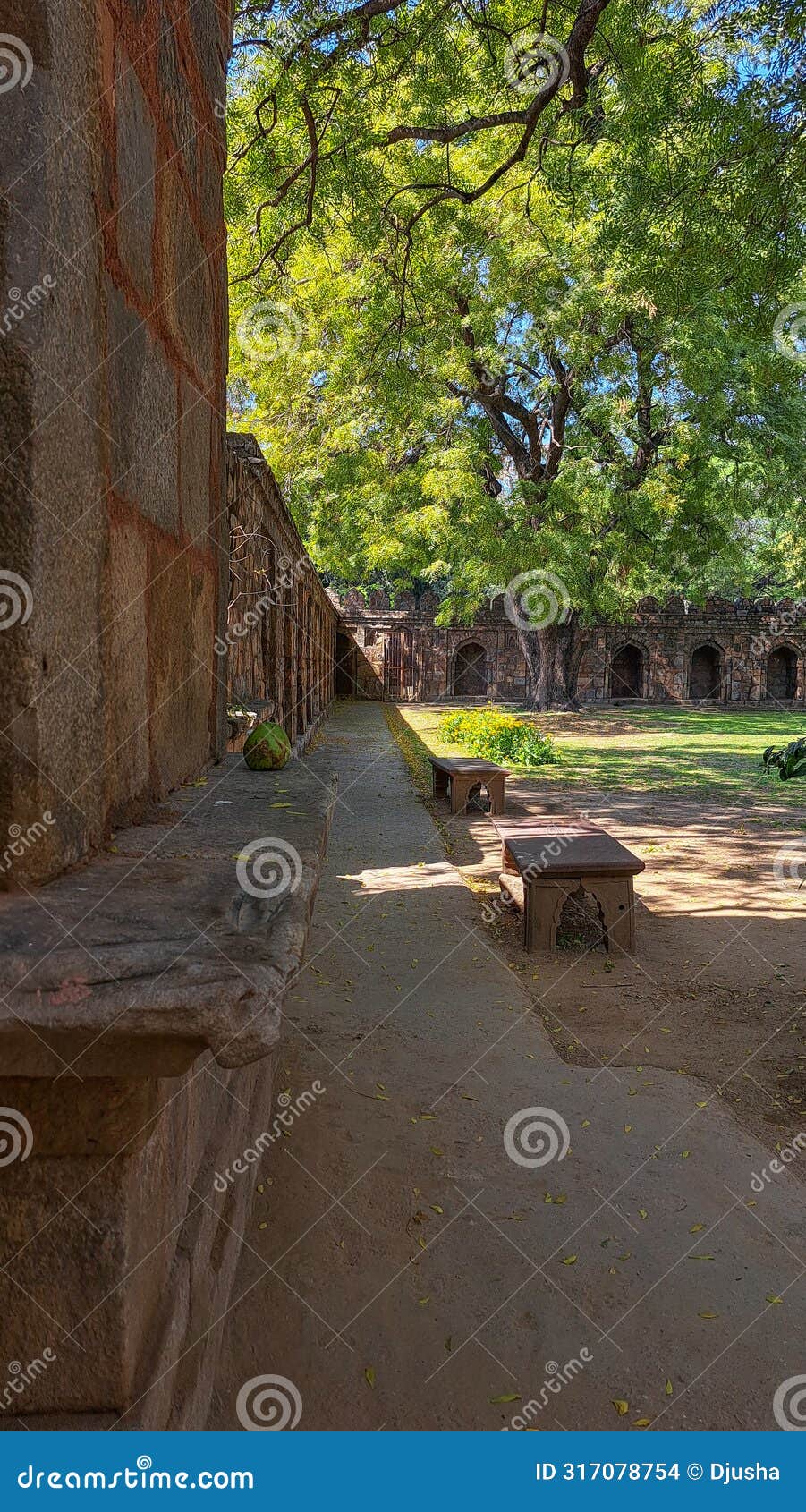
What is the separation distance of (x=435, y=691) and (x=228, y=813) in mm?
28093

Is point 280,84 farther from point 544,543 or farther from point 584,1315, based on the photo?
point 544,543

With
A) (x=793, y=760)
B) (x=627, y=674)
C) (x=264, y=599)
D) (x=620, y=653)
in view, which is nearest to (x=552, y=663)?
(x=620, y=653)

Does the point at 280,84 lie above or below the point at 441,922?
above

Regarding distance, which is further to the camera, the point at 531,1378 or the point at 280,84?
the point at 280,84

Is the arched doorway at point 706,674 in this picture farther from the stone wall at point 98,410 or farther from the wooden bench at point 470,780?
the stone wall at point 98,410

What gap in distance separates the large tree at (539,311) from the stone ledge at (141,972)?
4472mm

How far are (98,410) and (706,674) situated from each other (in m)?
34.1

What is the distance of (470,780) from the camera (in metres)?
9.32

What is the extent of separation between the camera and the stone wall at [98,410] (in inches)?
46.3

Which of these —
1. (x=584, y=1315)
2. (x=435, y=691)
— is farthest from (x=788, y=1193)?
(x=435, y=691)

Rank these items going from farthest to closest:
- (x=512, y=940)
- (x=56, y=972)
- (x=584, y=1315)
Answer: (x=512, y=940) → (x=584, y=1315) → (x=56, y=972)

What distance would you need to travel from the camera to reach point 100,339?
1.42 metres

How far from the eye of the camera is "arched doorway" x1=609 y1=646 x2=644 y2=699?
3206 centimetres

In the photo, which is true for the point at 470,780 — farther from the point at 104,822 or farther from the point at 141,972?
the point at 141,972
